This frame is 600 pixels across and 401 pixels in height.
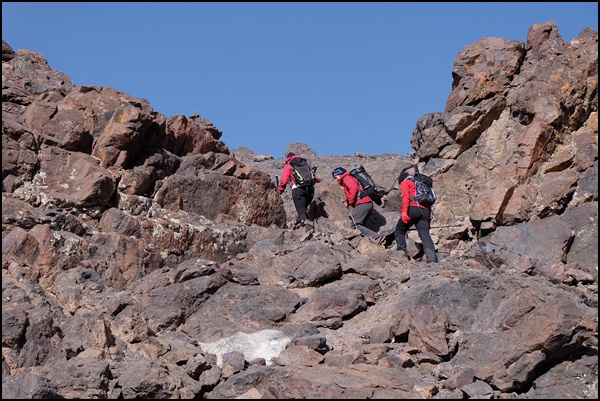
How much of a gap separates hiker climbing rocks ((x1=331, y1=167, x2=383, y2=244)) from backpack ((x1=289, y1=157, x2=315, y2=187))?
0.94 meters

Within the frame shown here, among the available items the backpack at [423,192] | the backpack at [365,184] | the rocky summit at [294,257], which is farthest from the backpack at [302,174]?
the backpack at [423,192]

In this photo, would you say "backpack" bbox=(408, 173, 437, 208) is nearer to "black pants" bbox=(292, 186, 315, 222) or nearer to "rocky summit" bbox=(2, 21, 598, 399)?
"rocky summit" bbox=(2, 21, 598, 399)

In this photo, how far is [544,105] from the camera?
21672mm

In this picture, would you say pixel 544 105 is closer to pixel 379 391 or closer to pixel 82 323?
pixel 379 391

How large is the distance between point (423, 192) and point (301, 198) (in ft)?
12.7

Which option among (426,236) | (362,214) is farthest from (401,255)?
(362,214)

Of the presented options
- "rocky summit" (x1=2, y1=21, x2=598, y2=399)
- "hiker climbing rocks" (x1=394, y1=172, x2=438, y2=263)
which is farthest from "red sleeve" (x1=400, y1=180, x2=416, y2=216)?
"rocky summit" (x1=2, y1=21, x2=598, y2=399)

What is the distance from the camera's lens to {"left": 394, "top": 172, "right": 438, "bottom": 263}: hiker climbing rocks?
18984mm

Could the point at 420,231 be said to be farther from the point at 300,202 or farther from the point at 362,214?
the point at 300,202

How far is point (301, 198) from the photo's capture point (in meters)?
21.7

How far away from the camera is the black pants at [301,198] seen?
70.8ft

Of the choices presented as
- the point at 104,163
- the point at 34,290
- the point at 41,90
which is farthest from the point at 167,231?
the point at 41,90

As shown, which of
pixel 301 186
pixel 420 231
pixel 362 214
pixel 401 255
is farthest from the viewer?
pixel 301 186

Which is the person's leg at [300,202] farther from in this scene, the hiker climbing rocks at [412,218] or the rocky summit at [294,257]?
the hiker climbing rocks at [412,218]
